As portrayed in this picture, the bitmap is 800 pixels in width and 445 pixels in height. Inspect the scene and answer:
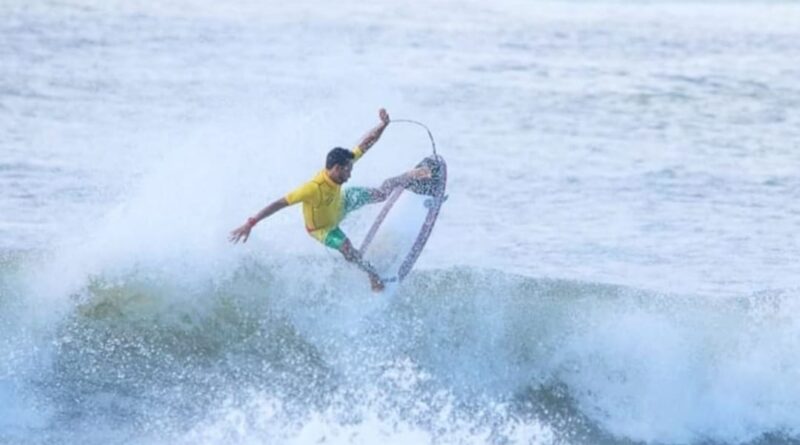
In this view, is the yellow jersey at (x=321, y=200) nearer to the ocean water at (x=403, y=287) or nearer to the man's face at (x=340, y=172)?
the man's face at (x=340, y=172)

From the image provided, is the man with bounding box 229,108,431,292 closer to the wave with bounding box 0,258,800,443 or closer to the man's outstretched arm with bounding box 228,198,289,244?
the man's outstretched arm with bounding box 228,198,289,244

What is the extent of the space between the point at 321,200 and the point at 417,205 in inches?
59.4

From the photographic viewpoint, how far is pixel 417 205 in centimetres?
1407

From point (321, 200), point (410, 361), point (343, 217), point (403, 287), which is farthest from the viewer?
point (403, 287)

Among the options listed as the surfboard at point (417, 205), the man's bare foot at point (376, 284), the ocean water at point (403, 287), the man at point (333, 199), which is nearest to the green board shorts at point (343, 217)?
the man at point (333, 199)

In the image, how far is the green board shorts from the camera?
13008mm

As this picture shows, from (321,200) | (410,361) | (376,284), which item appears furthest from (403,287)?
(321,200)

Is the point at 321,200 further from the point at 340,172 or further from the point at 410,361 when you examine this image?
the point at 410,361

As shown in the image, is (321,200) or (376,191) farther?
(376,191)

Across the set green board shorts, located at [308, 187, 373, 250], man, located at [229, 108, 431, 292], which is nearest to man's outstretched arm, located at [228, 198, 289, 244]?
man, located at [229, 108, 431, 292]

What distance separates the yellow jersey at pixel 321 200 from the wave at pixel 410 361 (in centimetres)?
167

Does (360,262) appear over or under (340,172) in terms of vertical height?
under

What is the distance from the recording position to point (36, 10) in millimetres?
46375

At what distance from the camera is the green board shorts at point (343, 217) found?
512 inches
